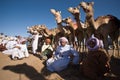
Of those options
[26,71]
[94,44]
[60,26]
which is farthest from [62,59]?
[60,26]

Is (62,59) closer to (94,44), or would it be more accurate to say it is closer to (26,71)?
(26,71)

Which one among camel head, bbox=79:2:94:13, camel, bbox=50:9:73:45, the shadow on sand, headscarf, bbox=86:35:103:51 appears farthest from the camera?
camel, bbox=50:9:73:45

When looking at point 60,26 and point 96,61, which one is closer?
point 96,61

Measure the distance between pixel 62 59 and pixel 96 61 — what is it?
2.06m

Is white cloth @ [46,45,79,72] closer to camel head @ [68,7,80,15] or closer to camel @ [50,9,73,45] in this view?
camel head @ [68,7,80,15]

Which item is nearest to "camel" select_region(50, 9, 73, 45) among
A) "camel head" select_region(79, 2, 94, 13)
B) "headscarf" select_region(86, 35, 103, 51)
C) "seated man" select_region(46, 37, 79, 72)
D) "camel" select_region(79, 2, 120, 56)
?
"camel" select_region(79, 2, 120, 56)

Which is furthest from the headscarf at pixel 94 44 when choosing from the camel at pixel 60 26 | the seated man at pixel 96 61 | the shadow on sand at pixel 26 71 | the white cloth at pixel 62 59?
the camel at pixel 60 26

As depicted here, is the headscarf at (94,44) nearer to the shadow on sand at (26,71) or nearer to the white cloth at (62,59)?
the white cloth at (62,59)

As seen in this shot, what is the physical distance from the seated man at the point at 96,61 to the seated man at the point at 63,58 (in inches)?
54.4

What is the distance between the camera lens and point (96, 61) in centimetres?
584

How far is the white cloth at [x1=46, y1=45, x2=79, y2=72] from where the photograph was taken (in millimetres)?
7520

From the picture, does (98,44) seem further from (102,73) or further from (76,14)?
(76,14)

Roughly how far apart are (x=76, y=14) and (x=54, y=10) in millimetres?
4650

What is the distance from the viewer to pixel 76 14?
1123 cm
